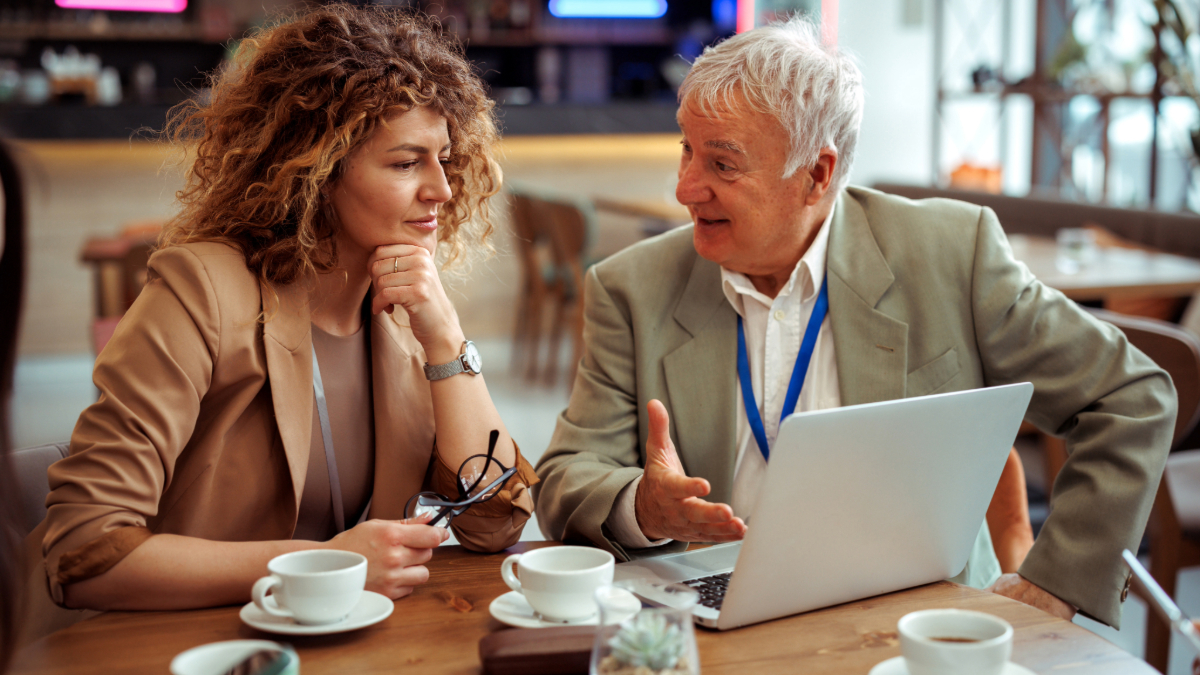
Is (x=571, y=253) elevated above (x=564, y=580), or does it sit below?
below

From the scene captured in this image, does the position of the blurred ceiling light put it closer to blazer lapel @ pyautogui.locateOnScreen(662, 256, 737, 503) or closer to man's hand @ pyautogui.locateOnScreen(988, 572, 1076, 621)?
blazer lapel @ pyautogui.locateOnScreen(662, 256, 737, 503)

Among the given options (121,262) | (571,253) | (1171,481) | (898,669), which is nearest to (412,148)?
(898,669)

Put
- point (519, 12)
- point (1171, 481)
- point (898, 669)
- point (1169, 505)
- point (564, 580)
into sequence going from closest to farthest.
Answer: point (898, 669), point (564, 580), point (1169, 505), point (1171, 481), point (519, 12)

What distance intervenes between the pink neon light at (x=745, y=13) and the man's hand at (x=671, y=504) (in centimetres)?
665

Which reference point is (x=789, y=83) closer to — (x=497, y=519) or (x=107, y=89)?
(x=497, y=519)

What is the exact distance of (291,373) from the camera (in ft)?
4.34

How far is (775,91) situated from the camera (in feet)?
4.85

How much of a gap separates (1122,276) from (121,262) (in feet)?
11.9

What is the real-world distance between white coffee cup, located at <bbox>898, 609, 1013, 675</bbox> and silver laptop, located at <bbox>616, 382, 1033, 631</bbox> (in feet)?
0.56

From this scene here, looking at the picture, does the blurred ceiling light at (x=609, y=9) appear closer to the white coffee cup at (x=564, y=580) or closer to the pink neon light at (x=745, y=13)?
the pink neon light at (x=745, y=13)

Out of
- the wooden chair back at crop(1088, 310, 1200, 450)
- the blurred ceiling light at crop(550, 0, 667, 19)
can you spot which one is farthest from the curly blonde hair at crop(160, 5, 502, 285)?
the blurred ceiling light at crop(550, 0, 667, 19)

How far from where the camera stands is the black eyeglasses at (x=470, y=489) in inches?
49.5

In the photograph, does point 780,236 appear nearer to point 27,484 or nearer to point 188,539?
point 188,539

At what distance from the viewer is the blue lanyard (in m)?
1.50
